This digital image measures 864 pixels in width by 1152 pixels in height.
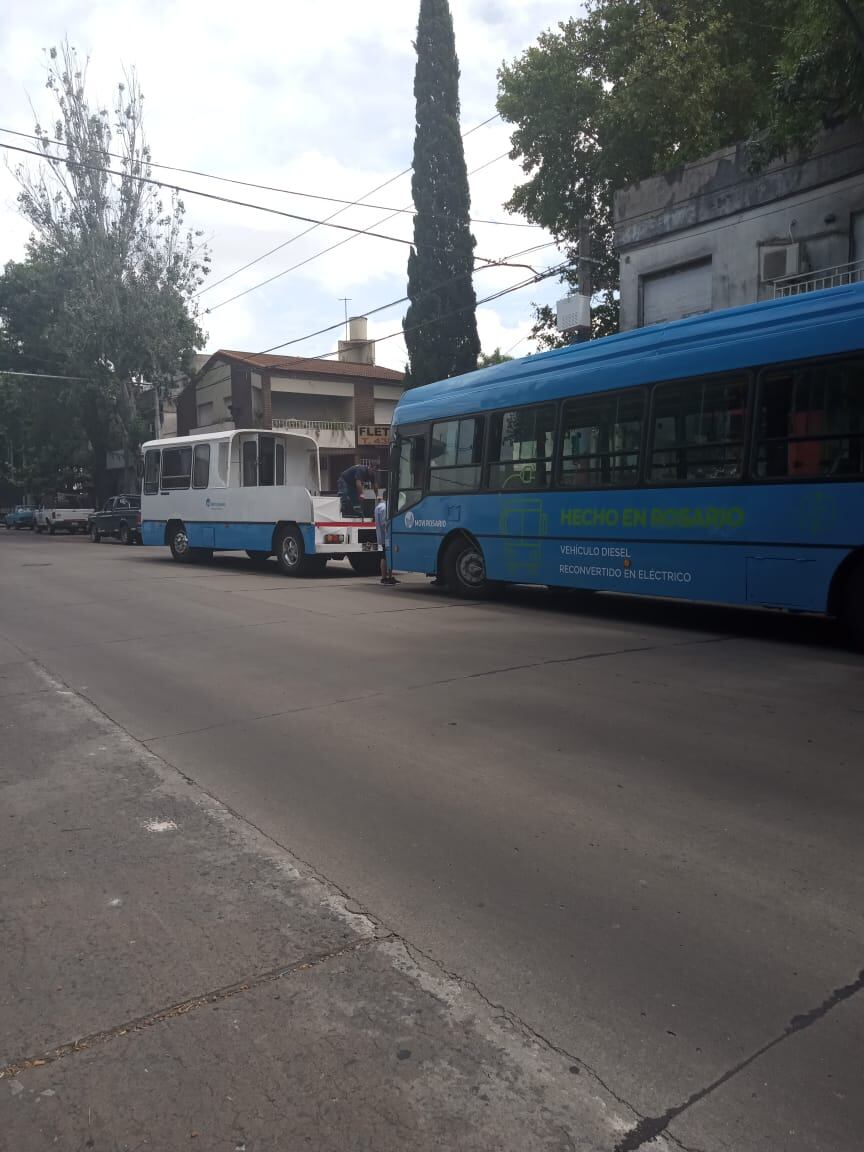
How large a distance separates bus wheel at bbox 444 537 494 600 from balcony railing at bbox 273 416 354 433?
27207mm

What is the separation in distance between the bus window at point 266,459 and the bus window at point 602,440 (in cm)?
935

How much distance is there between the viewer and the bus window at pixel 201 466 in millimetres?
19938

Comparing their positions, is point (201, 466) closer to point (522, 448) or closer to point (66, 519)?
point (522, 448)

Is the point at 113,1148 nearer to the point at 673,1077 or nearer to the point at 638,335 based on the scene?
the point at 673,1077

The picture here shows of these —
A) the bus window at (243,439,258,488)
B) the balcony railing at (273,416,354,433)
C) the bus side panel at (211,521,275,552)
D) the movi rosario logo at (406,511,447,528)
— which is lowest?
the bus side panel at (211,521,275,552)

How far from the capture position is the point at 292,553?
57.2ft

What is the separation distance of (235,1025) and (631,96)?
70.8 ft

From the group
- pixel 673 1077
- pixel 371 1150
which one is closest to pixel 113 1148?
pixel 371 1150

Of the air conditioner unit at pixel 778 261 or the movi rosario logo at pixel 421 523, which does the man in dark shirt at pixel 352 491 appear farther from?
the air conditioner unit at pixel 778 261

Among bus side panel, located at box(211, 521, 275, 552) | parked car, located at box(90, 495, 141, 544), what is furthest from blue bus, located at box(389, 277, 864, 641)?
parked car, located at box(90, 495, 141, 544)

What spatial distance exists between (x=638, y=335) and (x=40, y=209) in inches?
1245

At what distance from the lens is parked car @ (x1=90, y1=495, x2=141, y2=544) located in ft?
106

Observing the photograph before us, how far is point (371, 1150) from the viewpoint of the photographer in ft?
7.23

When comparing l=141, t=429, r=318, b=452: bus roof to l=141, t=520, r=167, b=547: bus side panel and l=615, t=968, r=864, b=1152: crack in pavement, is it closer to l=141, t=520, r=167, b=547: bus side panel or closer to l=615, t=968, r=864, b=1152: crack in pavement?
l=141, t=520, r=167, b=547: bus side panel
